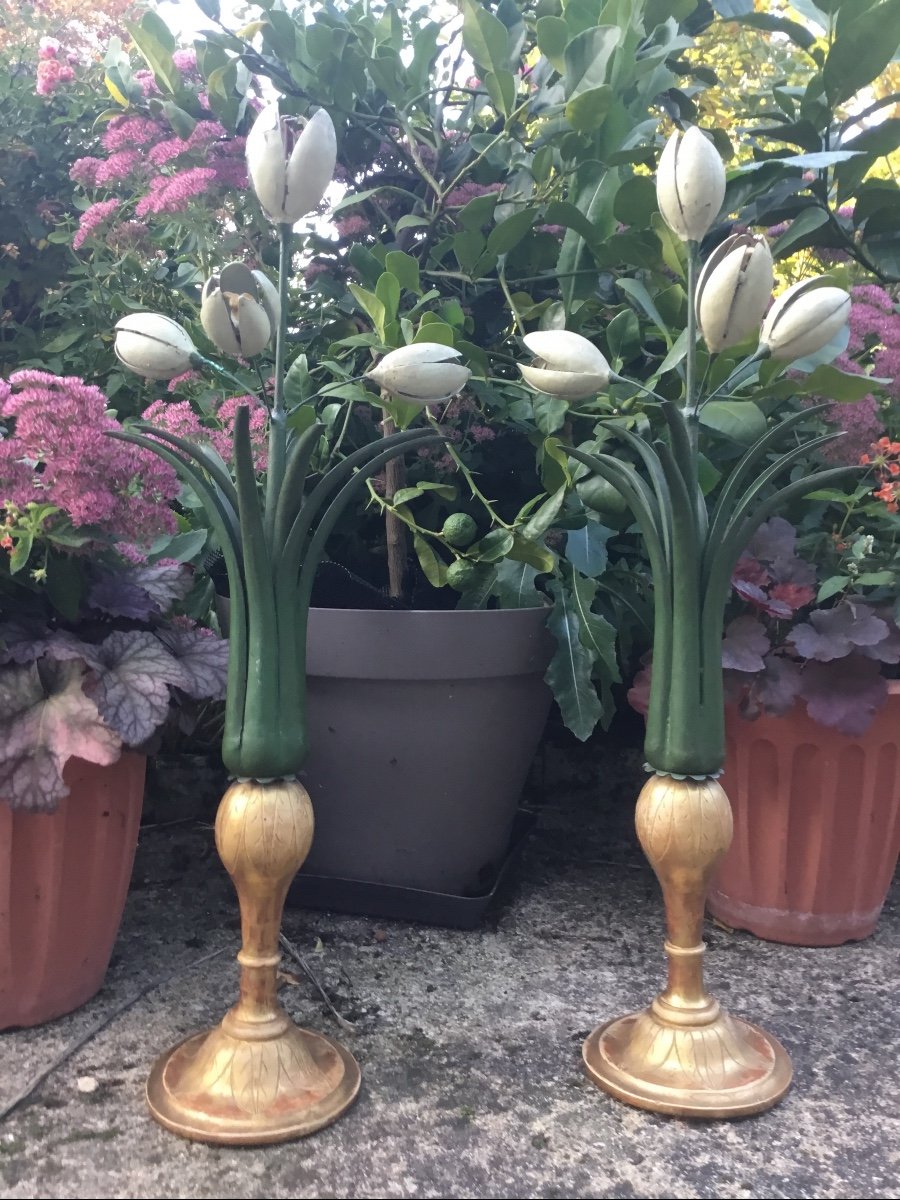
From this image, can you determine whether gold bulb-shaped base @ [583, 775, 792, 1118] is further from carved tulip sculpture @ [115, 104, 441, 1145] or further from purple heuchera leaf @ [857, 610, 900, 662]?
purple heuchera leaf @ [857, 610, 900, 662]

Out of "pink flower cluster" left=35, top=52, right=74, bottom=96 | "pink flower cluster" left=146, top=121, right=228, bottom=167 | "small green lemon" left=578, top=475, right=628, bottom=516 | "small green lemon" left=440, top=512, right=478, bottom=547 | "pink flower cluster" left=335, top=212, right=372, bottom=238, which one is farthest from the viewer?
"pink flower cluster" left=35, top=52, right=74, bottom=96

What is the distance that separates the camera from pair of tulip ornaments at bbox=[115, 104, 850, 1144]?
0.83 meters

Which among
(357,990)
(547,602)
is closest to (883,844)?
(547,602)

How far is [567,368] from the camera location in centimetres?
86

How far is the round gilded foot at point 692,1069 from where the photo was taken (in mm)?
848

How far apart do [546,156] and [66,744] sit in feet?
3.25

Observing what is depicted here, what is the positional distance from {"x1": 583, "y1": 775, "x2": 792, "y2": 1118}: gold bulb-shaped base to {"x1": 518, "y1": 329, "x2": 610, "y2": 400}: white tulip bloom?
39 cm

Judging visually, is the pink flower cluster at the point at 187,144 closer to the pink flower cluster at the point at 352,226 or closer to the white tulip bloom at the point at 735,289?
the pink flower cluster at the point at 352,226

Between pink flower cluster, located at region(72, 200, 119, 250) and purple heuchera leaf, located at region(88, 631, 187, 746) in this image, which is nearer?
purple heuchera leaf, located at region(88, 631, 187, 746)

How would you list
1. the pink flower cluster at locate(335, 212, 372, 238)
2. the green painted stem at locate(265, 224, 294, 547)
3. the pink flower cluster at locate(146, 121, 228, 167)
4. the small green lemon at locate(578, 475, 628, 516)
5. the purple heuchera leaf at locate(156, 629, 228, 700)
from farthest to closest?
the pink flower cluster at locate(335, 212, 372, 238) → the pink flower cluster at locate(146, 121, 228, 167) → the small green lemon at locate(578, 475, 628, 516) → the purple heuchera leaf at locate(156, 629, 228, 700) → the green painted stem at locate(265, 224, 294, 547)

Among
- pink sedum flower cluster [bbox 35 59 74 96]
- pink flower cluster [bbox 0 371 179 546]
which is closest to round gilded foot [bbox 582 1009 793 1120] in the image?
pink flower cluster [bbox 0 371 179 546]

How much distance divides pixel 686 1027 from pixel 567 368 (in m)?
0.64

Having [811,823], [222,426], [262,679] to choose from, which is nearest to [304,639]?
[262,679]

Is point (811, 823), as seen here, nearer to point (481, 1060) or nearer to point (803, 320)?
point (481, 1060)
